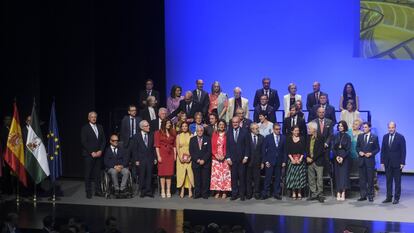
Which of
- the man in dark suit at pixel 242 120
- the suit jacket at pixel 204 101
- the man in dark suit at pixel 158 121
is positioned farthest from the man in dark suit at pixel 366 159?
the man in dark suit at pixel 158 121

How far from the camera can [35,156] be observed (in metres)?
11.6

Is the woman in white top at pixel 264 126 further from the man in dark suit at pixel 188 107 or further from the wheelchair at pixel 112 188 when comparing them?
the wheelchair at pixel 112 188

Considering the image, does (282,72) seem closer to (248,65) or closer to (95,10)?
(248,65)

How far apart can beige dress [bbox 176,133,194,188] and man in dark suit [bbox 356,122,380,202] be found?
285 centimetres

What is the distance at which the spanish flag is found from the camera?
37.7 feet

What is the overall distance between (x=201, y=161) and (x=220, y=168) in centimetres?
36

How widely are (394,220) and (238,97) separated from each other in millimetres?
4083

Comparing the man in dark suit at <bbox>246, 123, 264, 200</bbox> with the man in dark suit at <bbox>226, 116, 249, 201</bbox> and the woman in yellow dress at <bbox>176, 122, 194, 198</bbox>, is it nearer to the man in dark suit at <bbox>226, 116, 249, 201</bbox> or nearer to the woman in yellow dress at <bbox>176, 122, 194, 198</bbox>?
the man in dark suit at <bbox>226, 116, 249, 201</bbox>

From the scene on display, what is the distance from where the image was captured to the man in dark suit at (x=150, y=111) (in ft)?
40.9

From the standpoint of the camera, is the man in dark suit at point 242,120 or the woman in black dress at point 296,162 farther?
the man in dark suit at point 242,120

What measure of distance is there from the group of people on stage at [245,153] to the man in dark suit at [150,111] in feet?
0.67

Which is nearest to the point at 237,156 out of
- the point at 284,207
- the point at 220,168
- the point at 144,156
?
the point at 220,168

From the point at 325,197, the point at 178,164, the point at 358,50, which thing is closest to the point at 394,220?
the point at 325,197

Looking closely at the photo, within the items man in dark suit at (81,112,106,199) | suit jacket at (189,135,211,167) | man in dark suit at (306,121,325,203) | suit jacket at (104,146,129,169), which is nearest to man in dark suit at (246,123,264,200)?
suit jacket at (189,135,211,167)
